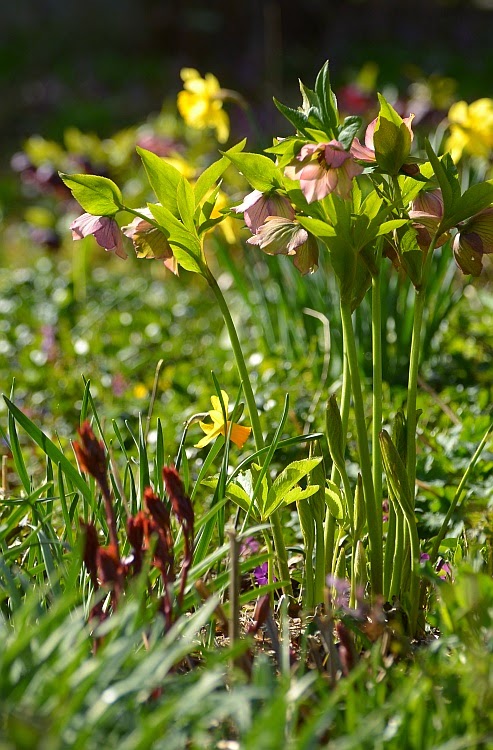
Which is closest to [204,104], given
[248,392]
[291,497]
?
[248,392]

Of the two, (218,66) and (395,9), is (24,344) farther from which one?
(395,9)

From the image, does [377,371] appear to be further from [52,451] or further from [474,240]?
[52,451]

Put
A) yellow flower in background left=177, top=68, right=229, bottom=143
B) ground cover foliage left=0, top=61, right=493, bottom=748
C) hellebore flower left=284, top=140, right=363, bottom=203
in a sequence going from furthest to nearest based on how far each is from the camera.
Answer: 1. yellow flower in background left=177, top=68, right=229, bottom=143
2. hellebore flower left=284, top=140, right=363, bottom=203
3. ground cover foliage left=0, top=61, right=493, bottom=748

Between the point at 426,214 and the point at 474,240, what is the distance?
3.5 inches

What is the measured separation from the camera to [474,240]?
1190 millimetres

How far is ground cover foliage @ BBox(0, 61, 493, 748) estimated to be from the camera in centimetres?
88

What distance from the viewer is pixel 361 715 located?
938 millimetres

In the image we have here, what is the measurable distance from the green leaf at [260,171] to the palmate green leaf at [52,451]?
48 cm

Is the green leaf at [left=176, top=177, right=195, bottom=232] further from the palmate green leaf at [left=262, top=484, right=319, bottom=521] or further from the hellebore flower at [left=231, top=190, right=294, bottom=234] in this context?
the palmate green leaf at [left=262, top=484, right=319, bottom=521]

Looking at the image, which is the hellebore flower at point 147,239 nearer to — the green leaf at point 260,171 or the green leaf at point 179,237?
the green leaf at point 179,237

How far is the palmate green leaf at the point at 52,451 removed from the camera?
1.29 meters

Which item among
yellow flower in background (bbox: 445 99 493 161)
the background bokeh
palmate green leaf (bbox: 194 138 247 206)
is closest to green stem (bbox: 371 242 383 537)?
palmate green leaf (bbox: 194 138 247 206)

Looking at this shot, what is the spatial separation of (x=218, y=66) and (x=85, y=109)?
95.6 inches

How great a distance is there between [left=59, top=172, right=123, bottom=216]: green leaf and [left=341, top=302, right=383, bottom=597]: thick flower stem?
1.14ft
